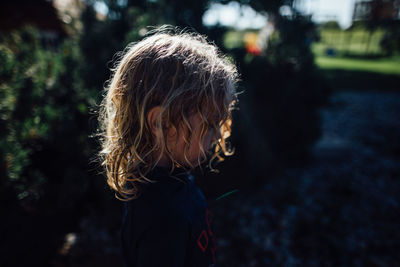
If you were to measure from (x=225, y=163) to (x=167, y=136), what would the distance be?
209 centimetres

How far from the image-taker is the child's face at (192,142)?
102 cm

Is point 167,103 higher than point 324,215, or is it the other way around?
point 167,103

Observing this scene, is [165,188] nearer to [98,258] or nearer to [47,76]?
[98,258]

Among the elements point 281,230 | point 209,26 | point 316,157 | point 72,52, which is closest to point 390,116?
point 316,157

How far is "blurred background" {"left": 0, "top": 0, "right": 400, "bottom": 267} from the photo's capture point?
2.42 metres

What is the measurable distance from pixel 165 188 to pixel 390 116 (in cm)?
813

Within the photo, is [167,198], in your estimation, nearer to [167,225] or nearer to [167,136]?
[167,225]

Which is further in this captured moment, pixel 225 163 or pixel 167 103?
pixel 225 163

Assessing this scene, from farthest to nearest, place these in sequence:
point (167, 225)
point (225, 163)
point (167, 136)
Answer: point (225, 163)
point (167, 136)
point (167, 225)

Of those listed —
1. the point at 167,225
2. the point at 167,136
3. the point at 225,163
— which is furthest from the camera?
the point at 225,163

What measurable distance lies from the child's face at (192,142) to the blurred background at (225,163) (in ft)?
3.41

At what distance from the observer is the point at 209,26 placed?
9.62 feet

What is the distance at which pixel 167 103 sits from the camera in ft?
3.08

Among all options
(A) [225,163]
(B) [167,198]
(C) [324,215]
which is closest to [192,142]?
(B) [167,198]
